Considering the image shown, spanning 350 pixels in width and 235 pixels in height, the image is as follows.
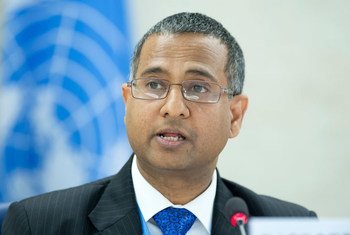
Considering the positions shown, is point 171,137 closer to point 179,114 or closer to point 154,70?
point 179,114

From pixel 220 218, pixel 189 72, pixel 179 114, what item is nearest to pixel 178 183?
pixel 220 218

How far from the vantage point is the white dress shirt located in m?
2.29

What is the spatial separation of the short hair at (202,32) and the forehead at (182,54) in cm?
2

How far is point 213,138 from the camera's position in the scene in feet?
7.44

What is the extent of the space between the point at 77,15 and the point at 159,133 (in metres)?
1.46

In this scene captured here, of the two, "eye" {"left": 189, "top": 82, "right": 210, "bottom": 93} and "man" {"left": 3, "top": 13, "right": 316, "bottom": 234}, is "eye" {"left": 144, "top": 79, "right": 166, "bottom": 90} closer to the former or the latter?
"man" {"left": 3, "top": 13, "right": 316, "bottom": 234}

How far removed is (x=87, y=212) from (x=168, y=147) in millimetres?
426

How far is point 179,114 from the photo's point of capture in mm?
2137

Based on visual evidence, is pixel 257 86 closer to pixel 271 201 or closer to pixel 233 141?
pixel 233 141

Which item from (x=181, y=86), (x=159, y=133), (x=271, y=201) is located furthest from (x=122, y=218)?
(x=271, y=201)

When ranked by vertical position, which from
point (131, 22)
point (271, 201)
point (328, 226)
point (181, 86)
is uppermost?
point (131, 22)

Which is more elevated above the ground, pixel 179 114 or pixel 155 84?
pixel 155 84

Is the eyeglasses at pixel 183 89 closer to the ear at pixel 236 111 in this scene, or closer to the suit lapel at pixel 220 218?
the ear at pixel 236 111

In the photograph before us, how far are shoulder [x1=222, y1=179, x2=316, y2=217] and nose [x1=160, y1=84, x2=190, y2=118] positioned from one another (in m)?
0.63
